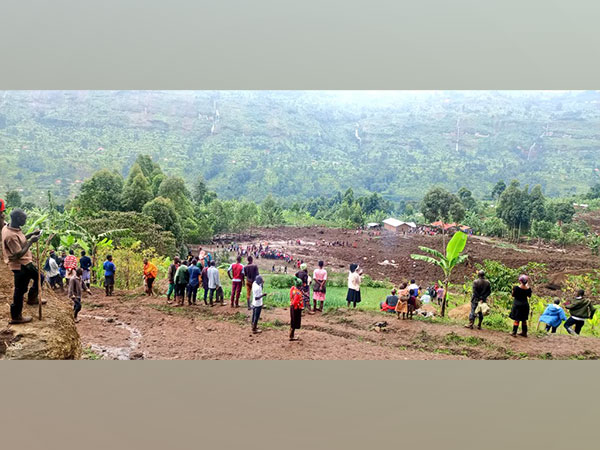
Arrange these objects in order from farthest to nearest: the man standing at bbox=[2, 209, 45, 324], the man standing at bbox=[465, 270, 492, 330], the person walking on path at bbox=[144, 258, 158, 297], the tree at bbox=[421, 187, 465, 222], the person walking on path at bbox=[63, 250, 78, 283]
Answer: the tree at bbox=[421, 187, 465, 222] < the person walking on path at bbox=[144, 258, 158, 297] < the person walking on path at bbox=[63, 250, 78, 283] < the man standing at bbox=[465, 270, 492, 330] < the man standing at bbox=[2, 209, 45, 324]

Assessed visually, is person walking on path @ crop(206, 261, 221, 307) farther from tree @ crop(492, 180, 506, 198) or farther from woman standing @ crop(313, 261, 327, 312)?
tree @ crop(492, 180, 506, 198)

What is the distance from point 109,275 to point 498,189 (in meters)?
6.14

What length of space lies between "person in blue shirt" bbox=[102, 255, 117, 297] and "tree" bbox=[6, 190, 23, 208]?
59.9 inches

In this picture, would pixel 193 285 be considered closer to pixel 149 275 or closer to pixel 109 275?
pixel 149 275

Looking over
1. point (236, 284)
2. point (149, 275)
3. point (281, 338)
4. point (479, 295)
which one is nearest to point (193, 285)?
point (236, 284)

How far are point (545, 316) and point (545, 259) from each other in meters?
0.89

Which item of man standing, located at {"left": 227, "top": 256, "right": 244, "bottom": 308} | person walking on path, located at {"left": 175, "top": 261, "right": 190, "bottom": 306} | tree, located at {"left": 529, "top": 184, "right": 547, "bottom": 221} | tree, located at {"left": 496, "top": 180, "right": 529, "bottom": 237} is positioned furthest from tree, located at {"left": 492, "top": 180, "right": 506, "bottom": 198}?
person walking on path, located at {"left": 175, "top": 261, "right": 190, "bottom": 306}

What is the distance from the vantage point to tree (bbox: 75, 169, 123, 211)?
354 inches

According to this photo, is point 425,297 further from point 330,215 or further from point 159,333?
point 159,333

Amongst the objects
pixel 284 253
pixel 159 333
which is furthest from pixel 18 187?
pixel 284 253

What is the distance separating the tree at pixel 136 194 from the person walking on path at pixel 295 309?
2.78m

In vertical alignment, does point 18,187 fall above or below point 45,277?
above

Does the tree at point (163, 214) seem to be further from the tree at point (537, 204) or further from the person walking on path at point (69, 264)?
the tree at point (537, 204)

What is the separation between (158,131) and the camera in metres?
9.01
